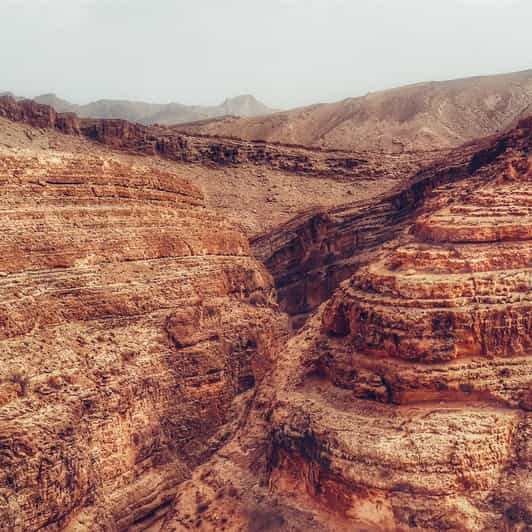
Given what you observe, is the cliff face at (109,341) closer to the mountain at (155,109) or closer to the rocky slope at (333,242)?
the rocky slope at (333,242)

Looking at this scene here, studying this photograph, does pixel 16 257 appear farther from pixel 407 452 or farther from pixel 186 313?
pixel 407 452

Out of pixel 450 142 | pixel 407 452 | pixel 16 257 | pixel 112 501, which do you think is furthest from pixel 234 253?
pixel 450 142

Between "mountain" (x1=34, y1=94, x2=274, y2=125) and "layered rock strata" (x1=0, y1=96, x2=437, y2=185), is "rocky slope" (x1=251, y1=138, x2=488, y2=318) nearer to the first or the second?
→ "layered rock strata" (x1=0, y1=96, x2=437, y2=185)

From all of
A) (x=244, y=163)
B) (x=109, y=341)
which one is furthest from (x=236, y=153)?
(x=109, y=341)

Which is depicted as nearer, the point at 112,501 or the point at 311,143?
the point at 112,501

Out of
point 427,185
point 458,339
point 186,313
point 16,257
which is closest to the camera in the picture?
point 458,339

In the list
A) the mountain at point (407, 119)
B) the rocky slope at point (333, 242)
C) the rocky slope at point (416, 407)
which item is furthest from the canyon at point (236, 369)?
the mountain at point (407, 119)

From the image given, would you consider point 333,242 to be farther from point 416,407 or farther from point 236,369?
point 416,407
